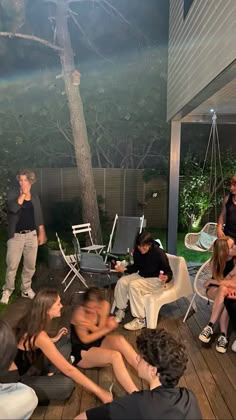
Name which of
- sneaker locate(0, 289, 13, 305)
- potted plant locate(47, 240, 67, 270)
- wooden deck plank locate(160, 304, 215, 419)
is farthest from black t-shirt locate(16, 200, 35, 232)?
wooden deck plank locate(160, 304, 215, 419)

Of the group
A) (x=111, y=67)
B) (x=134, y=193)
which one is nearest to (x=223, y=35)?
(x=134, y=193)

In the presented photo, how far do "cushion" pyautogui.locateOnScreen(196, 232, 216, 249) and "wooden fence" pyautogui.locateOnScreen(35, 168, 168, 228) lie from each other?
380cm

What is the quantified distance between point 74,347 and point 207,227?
158 inches

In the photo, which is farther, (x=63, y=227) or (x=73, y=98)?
(x=63, y=227)

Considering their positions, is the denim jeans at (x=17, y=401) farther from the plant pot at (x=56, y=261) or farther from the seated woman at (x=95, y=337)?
the plant pot at (x=56, y=261)

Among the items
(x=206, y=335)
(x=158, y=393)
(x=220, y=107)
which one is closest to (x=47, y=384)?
(x=158, y=393)

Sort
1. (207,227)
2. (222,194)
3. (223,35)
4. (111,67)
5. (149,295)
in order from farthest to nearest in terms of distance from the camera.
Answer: (111,67) → (222,194) → (207,227) → (149,295) → (223,35)

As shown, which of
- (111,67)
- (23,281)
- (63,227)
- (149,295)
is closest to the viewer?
(149,295)

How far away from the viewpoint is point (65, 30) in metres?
8.59

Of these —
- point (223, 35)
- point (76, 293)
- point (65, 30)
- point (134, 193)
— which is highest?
point (65, 30)

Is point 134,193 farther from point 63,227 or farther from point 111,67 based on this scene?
point 111,67

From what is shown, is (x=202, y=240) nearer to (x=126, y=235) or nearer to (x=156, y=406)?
(x=126, y=235)

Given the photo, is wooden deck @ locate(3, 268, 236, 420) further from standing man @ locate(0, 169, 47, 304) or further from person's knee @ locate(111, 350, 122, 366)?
standing man @ locate(0, 169, 47, 304)

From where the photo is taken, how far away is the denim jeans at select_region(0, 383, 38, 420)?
240 cm
